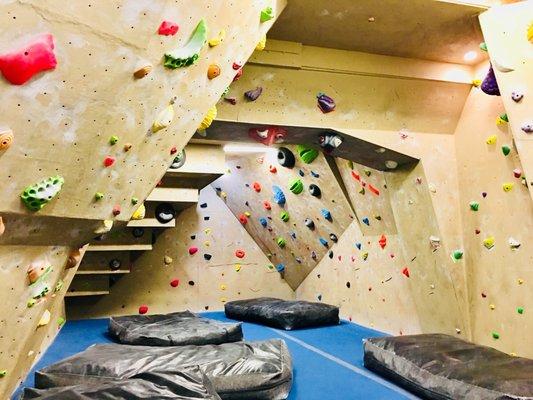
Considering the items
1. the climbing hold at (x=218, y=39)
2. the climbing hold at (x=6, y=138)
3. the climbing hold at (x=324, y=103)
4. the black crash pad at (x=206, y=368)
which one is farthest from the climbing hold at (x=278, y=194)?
the climbing hold at (x=6, y=138)

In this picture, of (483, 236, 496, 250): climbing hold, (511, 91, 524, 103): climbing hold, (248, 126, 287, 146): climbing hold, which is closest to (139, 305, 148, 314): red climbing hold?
(248, 126, 287, 146): climbing hold

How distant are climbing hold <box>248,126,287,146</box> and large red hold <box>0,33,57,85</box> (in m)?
1.97

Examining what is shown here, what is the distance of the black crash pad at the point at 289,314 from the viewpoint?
14.9 ft

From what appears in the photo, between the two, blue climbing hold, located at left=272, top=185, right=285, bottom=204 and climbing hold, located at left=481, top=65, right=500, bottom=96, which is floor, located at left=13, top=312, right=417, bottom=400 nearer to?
blue climbing hold, located at left=272, top=185, right=285, bottom=204

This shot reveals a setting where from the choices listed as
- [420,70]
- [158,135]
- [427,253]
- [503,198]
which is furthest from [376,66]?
[158,135]

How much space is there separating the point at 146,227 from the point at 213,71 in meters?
3.71

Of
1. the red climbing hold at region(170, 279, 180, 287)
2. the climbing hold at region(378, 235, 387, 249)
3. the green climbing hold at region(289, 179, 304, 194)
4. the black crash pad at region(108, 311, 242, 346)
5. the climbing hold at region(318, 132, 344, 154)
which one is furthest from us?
the red climbing hold at region(170, 279, 180, 287)

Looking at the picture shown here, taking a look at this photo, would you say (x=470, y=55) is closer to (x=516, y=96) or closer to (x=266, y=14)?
(x=516, y=96)

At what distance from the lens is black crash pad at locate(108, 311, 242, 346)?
349cm

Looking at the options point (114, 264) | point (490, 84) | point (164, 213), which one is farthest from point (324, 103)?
point (114, 264)

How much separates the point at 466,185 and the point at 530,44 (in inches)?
50.5

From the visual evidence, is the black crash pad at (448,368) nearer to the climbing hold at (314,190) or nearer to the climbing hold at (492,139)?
the climbing hold at (492,139)

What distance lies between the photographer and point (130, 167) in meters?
1.72

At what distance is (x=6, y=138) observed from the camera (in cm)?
114
